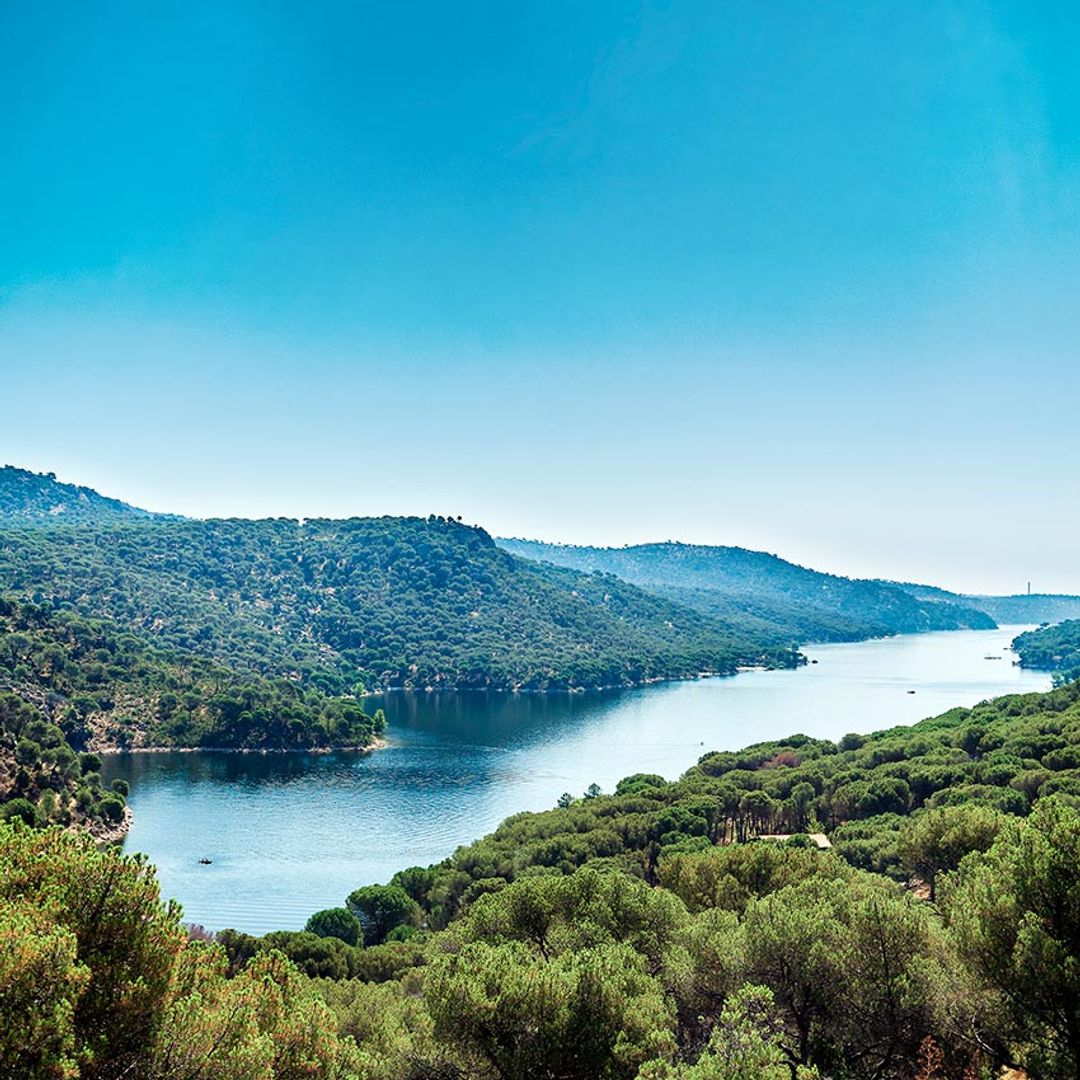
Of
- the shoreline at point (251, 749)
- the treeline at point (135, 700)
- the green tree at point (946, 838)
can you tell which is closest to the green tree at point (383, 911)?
the green tree at point (946, 838)

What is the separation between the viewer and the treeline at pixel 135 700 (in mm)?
88625

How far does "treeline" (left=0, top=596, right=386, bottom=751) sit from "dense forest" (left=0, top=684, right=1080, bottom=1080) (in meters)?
73.5

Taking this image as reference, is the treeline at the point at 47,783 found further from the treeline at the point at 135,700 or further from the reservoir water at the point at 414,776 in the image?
the treeline at the point at 135,700

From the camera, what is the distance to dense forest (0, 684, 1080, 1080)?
9.99 meters

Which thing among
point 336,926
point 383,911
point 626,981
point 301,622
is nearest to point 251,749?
point 383,911

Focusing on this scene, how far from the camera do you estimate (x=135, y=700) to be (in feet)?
318

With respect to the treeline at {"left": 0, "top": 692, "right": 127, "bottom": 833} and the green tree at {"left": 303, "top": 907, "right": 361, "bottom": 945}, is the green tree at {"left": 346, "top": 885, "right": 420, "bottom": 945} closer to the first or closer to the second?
the green tree at {"left": 303, "top": 907, "right": 361, "bottom": 945}

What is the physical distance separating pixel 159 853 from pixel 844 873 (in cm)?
5098

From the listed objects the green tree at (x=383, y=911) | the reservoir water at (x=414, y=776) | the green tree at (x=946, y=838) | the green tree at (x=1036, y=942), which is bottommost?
the reservoir water at (x=414, y=776)

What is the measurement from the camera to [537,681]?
154m

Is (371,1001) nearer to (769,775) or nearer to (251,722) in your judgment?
(769,775)

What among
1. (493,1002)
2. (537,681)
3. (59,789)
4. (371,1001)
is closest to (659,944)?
(493,1002)

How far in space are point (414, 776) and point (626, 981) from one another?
7151 cm

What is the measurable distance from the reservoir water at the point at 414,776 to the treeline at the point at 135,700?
142 inches
